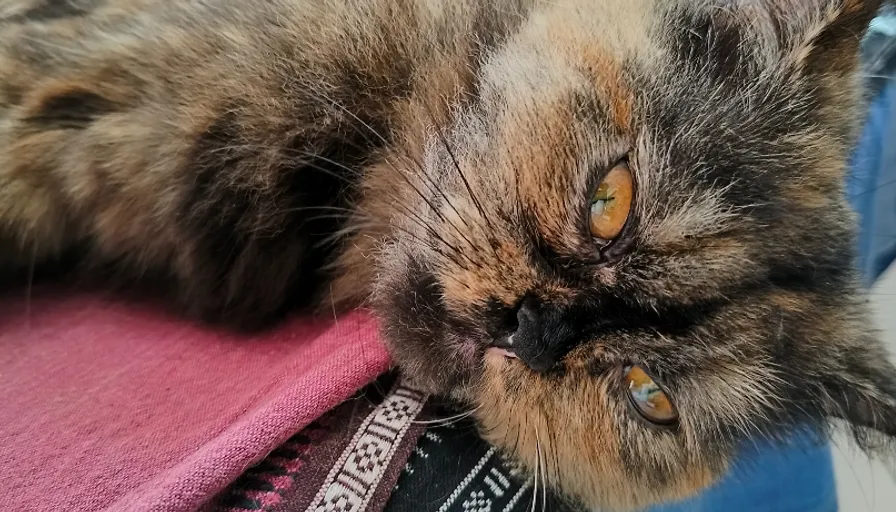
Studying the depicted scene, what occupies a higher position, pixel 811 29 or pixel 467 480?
pixel 811 29

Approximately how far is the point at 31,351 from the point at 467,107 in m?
0.72

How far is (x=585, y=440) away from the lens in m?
0.97

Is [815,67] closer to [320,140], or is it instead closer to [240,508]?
[320,140]

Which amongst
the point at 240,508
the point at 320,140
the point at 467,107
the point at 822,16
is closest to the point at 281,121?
the point at 320,140

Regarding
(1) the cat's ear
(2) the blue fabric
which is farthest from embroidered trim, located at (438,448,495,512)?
(1) the cat's ear

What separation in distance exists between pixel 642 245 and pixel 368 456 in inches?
16.9

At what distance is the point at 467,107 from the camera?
3.22ft

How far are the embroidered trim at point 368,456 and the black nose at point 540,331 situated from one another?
0.20 m

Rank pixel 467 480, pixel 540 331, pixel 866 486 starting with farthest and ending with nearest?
pixel 866 486
pixel 467 480
pixel 540 331

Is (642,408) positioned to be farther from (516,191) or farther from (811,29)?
(811,29)

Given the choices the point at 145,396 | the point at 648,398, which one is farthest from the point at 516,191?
the point at 145,396

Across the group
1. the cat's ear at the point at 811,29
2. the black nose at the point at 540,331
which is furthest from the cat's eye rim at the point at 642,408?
the cat's ear at the point at 811,29

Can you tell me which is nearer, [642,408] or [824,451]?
[642,408]

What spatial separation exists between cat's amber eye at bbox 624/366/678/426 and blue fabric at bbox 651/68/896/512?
0.56 feet
